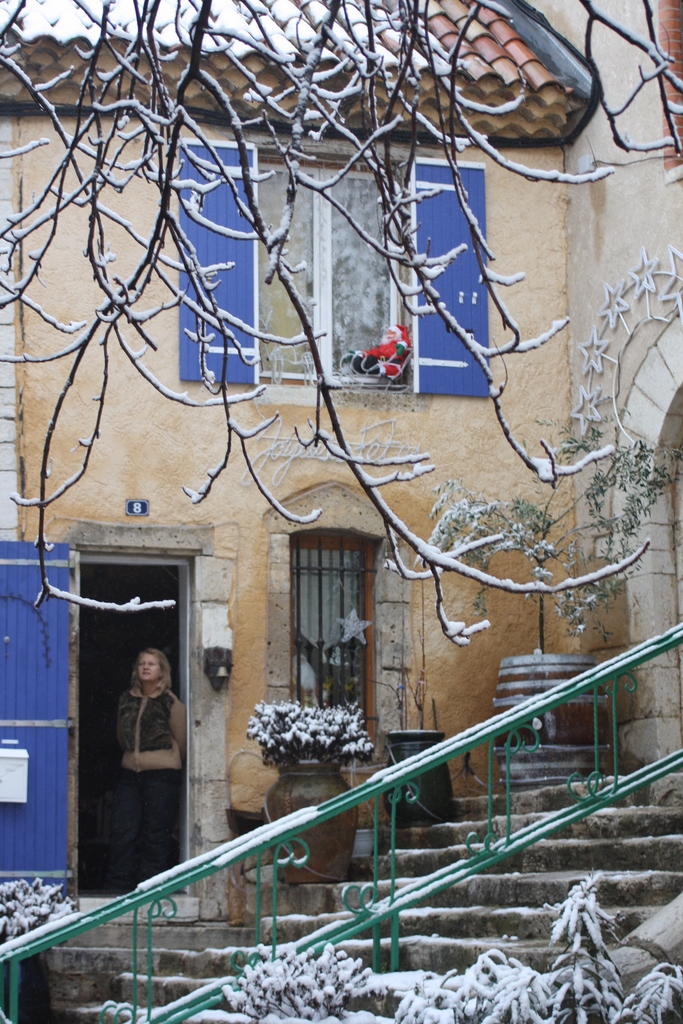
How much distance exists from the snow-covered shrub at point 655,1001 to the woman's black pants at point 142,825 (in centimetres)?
394

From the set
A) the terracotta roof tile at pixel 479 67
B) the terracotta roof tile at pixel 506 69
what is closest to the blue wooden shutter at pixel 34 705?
the terracotta roof tile at pixel 479 67

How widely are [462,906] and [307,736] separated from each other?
49.9 inches

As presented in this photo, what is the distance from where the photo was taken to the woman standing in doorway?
759 cm

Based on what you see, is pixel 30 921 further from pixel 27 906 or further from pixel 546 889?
pixel 546 889

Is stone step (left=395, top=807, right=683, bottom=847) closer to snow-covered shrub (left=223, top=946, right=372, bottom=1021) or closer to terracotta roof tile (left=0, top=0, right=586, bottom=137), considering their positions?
snow-covered shrub (left=223, top=946, right=372, bottom=1021)

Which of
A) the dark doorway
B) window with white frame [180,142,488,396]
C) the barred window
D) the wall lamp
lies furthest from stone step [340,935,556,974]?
the dark doorway

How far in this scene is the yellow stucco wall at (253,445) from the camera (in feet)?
24.9

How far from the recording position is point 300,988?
4.58m

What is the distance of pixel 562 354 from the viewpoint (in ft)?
27.7

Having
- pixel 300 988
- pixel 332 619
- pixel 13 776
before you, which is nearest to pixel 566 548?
pixel 332 619

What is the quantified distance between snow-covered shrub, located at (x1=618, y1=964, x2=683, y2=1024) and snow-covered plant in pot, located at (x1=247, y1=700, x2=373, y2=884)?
2.80 metres

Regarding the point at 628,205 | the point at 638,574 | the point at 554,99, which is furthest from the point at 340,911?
the point at 554,99

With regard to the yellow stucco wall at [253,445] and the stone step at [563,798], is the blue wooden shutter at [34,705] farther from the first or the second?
the stone step at [563,798]

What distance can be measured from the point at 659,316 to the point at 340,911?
3437 millimetres
